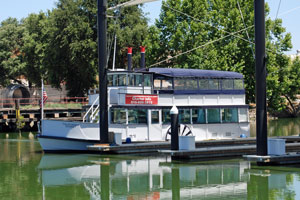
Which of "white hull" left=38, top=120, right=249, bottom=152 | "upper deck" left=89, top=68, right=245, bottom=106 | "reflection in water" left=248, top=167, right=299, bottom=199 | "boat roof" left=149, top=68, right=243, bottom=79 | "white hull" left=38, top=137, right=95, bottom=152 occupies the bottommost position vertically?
"reflection in water" left=248, top=167, right=299, bottom=199

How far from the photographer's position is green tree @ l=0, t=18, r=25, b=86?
237 feet

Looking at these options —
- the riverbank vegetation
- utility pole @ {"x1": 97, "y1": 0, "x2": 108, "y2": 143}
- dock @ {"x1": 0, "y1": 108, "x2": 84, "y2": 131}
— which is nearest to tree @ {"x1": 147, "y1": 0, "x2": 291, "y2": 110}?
the riverbank vegetation

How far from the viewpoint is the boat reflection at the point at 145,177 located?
55.4ft

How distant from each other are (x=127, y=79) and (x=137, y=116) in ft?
6.62

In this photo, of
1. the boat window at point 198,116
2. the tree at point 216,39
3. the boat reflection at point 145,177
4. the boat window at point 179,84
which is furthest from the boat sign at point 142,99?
the tree at point 216,39

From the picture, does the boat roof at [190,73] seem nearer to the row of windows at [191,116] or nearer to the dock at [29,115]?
the row of windows at [191,116]

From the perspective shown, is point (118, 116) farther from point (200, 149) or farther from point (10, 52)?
point (10, 52)

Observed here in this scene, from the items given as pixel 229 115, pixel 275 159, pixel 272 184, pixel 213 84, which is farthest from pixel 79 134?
pixel 272 184

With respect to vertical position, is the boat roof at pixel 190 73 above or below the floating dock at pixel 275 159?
above

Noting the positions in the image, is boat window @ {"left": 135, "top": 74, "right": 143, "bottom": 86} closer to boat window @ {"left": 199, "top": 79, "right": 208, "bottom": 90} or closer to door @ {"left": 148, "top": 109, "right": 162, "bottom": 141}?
door @ {"left": 148, "top": 109, "right": 162, "bottom": 141}

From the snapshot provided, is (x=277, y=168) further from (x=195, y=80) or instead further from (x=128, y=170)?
(x=195, y=80)

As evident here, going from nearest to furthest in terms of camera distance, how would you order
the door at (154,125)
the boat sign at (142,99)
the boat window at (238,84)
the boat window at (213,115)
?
the boat sign at (142,99)
the door at (154,125)
the boat window at (213,115)
the boat window at (238,84)

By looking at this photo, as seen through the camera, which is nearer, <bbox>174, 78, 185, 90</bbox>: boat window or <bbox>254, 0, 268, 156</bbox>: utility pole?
<bbox>254, 0, 268, 156</bbox>: utility pole

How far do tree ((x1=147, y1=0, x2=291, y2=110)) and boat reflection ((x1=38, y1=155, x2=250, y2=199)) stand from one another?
89.8 ft
